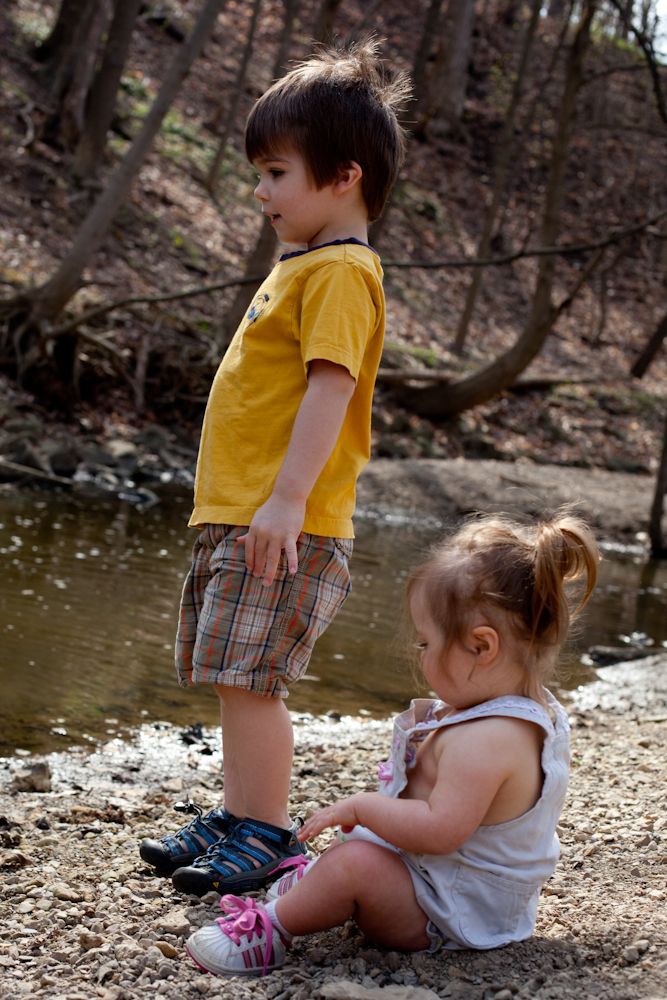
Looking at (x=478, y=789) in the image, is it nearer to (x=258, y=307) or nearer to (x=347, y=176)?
(x=258, y=307)

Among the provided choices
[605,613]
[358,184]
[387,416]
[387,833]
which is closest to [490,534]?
[387,833]

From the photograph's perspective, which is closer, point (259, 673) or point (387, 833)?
point (387, 833)

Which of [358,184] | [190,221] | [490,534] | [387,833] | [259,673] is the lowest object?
[387,833]

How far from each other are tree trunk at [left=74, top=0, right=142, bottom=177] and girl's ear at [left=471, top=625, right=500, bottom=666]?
14.7 m

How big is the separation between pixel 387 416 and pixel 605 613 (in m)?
6.57

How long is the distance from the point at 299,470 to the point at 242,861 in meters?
0.94

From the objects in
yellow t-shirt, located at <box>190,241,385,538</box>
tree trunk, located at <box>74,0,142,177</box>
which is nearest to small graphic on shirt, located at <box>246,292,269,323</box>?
yellow t-shirt, located at <box>190,241,385,538</box>

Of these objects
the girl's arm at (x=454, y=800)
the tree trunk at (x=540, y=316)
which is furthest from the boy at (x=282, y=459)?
the tree trunk at (x=540, y=316)

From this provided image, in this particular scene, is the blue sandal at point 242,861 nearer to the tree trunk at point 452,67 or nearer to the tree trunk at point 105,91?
the tree trunk at point 105,91

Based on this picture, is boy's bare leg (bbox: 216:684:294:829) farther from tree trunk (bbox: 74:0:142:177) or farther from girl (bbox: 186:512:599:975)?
tree trunk (bbox: 74:0:142:177)

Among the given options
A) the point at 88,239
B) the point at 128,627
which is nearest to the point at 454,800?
the point at 128,627

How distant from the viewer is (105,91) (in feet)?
51.0

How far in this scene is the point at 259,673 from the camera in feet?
8.66

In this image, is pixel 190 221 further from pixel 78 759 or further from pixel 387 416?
pixel 78 759
